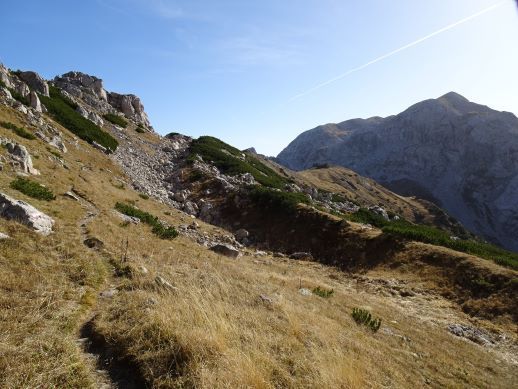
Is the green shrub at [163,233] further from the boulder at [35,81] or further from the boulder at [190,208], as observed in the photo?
the boulder at [35,81]

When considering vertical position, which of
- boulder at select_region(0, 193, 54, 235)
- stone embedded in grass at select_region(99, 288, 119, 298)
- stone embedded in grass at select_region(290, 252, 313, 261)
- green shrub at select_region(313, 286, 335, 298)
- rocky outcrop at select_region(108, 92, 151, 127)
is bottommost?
stone embedded in grass at select_region(290, 252, 313, 261)

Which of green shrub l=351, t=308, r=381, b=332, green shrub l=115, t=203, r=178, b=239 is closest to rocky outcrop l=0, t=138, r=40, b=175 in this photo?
green shrub l=115, t=203, r=178, b=239

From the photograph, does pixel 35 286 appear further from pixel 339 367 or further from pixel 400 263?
pixel 400 263

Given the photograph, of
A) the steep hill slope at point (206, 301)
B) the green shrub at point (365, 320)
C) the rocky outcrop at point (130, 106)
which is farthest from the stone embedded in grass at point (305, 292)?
the rocky outcrop at point (130, 106)

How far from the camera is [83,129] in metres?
39.2

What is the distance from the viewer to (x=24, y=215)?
1076 centimetres

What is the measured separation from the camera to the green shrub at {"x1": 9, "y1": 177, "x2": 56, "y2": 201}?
14699 millimetres

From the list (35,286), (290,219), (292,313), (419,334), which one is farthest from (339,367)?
(290,219)

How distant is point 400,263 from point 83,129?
33.6m

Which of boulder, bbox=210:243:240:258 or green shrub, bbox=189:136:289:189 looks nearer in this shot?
boulder, bbox=210:243:240:258

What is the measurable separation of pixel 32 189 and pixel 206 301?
11576 mm

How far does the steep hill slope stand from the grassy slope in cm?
3

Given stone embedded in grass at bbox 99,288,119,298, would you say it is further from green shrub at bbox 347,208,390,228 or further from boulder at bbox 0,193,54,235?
green shrub at bbox 347,208,390,228

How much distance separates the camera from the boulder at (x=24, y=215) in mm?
10599
